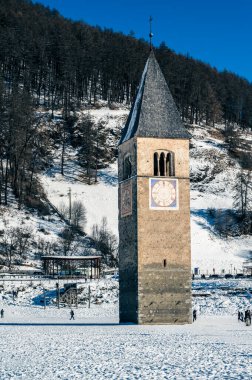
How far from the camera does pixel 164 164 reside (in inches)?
1516

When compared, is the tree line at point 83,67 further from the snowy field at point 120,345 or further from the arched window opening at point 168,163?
the arched window opening at point 168,163

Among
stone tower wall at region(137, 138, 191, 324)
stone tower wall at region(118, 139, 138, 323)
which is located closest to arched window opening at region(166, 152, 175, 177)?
stone tower wall at region(137, 138, 191, 324)

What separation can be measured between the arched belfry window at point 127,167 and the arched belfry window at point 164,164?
4.86ft

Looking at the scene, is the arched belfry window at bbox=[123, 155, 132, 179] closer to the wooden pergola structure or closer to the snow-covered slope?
the wooden pergola structure

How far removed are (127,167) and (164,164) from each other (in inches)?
87.9

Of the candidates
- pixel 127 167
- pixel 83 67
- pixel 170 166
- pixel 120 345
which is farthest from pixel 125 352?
pixel 83 67

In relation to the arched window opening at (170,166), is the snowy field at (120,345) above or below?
below

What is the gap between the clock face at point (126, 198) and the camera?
3856 centimetres

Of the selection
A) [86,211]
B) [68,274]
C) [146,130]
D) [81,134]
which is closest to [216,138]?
[81,134]

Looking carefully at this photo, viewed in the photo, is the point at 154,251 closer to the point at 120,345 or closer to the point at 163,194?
the point at 163,194

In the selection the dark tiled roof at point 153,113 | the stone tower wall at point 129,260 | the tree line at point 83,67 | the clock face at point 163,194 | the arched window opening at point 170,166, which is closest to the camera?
the stone tower wall at point 129,260

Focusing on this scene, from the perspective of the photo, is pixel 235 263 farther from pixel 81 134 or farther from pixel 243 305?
pixel 81 134

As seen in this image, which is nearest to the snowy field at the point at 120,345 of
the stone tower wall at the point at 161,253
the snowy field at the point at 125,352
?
the snowy field at the point at 125,352

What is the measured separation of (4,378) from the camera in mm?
17609
